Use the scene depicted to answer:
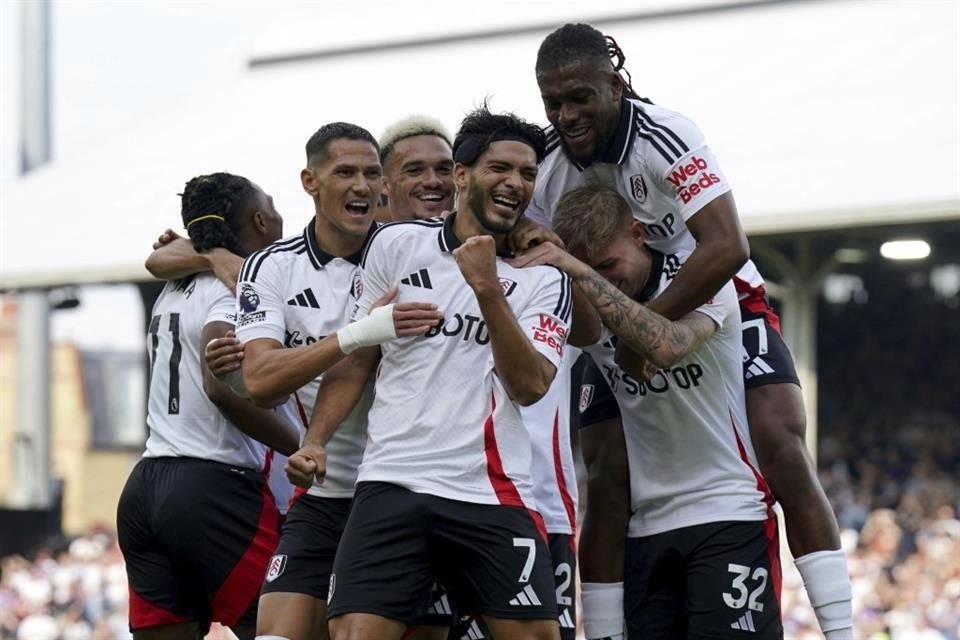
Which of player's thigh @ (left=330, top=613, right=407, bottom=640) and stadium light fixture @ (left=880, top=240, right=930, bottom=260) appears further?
stadium light fixture @ (left=880, top=240, right=930, bottom=260)

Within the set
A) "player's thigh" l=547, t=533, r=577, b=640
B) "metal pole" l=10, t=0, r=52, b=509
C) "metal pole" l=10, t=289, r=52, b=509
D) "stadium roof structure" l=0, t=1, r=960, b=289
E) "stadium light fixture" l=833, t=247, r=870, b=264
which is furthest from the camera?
"metal pole" l=10, t=289, r=52, b=509

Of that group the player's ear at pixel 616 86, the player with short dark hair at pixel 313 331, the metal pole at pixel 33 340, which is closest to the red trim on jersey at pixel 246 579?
the player with short dark hair at pixel 313 331

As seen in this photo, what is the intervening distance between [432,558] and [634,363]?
108cm

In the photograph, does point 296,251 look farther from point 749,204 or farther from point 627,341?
point 749,204

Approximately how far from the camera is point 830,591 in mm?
6398

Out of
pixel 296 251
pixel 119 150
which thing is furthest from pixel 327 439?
pixel 119 150

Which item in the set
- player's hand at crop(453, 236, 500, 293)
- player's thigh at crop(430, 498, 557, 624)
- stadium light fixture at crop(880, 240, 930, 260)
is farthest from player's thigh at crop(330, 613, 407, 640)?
stadium light fixture at crop(880, 240, 930, 260)

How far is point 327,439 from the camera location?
18.9 feet

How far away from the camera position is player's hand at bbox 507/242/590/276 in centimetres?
564

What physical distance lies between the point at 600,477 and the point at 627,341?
1.01 m

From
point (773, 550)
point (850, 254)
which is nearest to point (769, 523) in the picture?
point (773, 550)

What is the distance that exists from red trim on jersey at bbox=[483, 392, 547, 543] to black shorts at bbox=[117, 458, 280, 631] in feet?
5.55

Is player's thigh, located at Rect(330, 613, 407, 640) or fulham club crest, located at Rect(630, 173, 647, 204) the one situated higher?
fulham club crest, located at Rect(630, 173, 647, 204)

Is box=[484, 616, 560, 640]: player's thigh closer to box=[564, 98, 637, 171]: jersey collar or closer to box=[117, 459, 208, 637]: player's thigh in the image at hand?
box=[564, 98, 637, 171]: jersey collar
